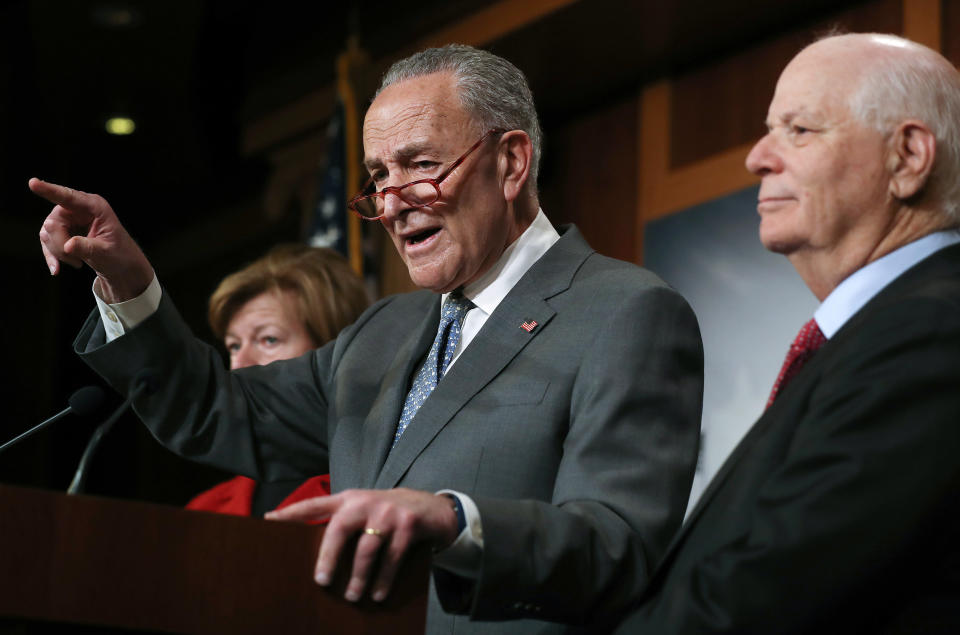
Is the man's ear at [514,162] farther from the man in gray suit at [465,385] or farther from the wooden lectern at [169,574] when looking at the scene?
the wooden lectern at [169,574]

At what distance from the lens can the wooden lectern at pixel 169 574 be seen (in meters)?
1.47

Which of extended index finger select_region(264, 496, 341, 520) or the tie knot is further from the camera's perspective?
the tie knot

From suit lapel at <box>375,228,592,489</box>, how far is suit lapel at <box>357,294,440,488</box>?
0.02 meters

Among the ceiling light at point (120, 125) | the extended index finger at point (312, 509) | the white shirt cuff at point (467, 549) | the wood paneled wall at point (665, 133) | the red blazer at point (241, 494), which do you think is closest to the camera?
the extended index finger at point (312, 509)

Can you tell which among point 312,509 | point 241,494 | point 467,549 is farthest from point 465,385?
point 241,494

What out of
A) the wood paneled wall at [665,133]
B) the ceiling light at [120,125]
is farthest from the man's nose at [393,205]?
the ceiling light at [120,125]

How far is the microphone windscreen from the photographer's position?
2.20 metres

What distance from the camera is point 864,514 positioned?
1.54 metres

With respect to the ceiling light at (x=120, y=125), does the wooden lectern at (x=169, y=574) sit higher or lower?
lower

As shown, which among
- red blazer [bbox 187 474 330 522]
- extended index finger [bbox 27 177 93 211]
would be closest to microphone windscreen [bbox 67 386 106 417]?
extended index finger [bbox 27 177 93 211]

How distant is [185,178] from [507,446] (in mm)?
6166

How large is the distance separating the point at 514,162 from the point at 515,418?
59 cm

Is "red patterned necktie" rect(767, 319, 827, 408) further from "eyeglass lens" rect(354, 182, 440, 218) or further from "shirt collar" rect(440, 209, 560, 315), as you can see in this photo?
"eyeglass lens" rect(354, 182, 440, 218)

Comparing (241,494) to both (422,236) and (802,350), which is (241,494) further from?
(802,350)
